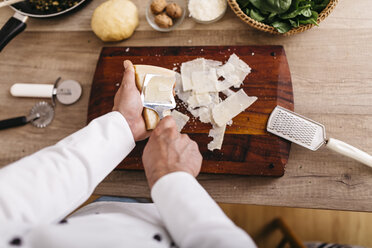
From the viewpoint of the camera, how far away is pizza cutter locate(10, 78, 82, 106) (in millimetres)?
1171

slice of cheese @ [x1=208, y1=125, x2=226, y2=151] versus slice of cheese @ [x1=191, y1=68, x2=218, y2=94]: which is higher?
slice of cheese @ [x1=191, y1=68, x2=218, y2=94]

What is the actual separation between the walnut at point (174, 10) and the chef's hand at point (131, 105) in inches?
11.7

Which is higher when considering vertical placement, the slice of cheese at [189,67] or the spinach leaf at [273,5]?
the spinach leaf at [273,5]

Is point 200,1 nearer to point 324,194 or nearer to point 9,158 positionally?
point 324,194

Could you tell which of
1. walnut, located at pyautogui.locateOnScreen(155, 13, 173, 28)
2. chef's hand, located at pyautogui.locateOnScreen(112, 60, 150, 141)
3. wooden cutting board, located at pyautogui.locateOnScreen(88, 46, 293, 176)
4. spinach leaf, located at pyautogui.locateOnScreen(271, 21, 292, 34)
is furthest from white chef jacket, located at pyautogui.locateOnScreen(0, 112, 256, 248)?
spinach leaf, located at pyautogui.locateOnScreen(271, 21, 292, 34)

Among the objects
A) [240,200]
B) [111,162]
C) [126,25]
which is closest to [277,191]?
[240,200]

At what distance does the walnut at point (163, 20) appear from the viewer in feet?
3.67

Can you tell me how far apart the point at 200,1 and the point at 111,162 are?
29.1 inches

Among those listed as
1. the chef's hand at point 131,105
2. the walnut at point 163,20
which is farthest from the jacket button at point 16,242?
the walnut at point 163,20

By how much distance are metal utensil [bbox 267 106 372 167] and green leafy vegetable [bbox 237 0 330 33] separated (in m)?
0.33

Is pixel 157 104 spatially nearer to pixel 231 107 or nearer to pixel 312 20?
pixel 231 107

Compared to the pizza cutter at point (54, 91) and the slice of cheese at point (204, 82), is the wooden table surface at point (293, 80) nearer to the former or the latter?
the pizza cutter at point (54, 91)

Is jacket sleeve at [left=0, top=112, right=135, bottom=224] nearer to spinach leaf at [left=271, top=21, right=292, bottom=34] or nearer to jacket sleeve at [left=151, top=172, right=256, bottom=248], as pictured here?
jacket sleeve at [left=151, top=172, right=256, bottom=248]

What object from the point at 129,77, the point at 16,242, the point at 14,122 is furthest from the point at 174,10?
the point at 16,242
